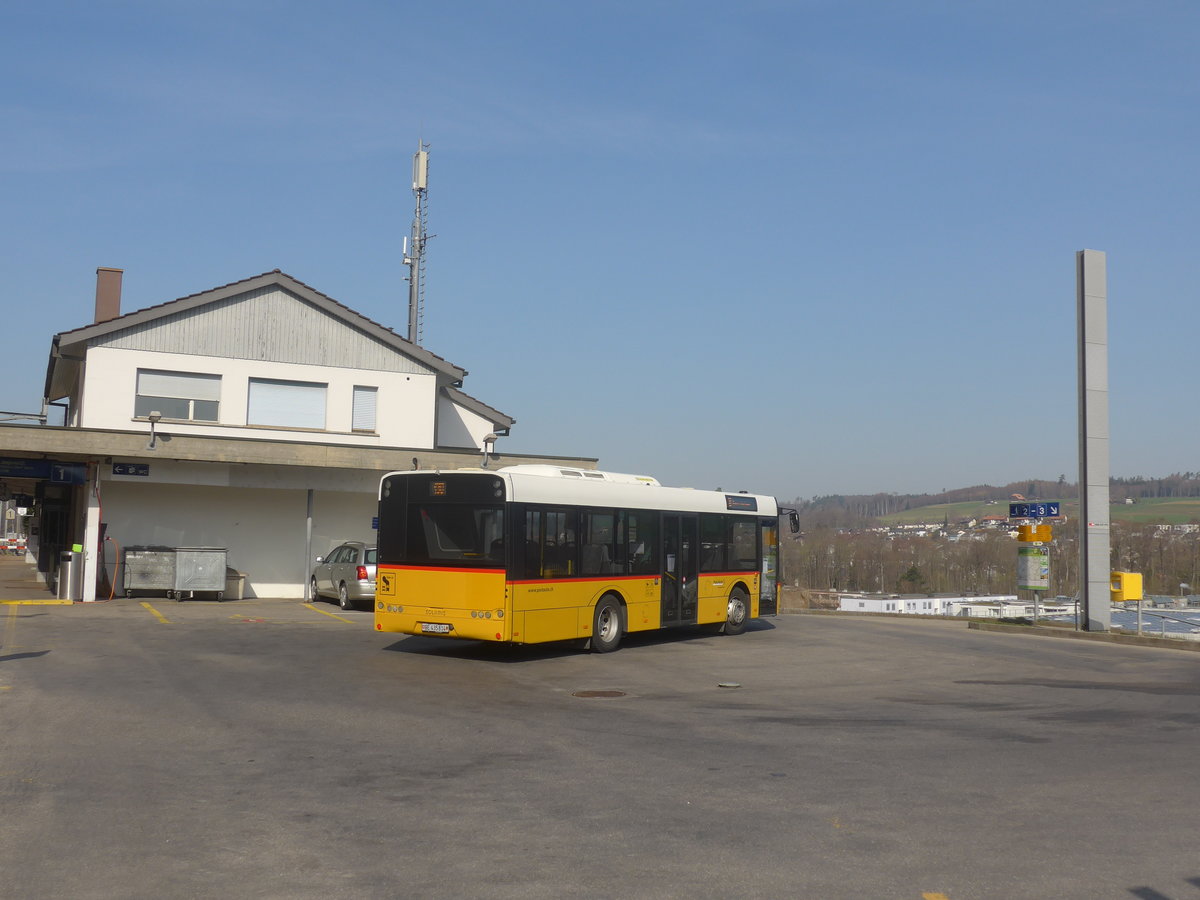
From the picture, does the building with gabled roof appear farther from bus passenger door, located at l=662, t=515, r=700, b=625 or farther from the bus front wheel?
the bus front wheel

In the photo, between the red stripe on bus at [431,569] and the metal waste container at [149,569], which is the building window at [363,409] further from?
the red stripe on bus at [431,569]

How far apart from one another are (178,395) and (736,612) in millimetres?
15777

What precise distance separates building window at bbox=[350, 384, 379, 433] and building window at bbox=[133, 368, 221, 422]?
12.0ft

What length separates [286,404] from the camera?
2964 cm

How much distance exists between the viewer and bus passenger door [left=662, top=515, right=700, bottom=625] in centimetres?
Answer: 1931

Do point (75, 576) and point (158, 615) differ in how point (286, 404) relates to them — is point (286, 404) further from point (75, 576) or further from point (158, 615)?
point (158, 615)

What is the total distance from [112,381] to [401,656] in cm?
1507

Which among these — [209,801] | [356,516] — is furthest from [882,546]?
[209,801]

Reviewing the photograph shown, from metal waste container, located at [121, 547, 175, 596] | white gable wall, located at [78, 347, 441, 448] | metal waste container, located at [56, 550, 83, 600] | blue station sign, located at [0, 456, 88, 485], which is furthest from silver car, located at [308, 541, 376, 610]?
blue station sign, located at [0, 456, 88, 485]

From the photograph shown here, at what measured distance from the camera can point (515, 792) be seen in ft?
25.6

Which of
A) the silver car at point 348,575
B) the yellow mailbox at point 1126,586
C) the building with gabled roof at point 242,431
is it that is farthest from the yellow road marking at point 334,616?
the yellow mailbox at point 1126,586

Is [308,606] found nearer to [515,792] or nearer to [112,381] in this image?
[112,381]

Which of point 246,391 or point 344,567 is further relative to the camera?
point 246,391

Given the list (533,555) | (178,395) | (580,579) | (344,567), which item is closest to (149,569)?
(344,567)
